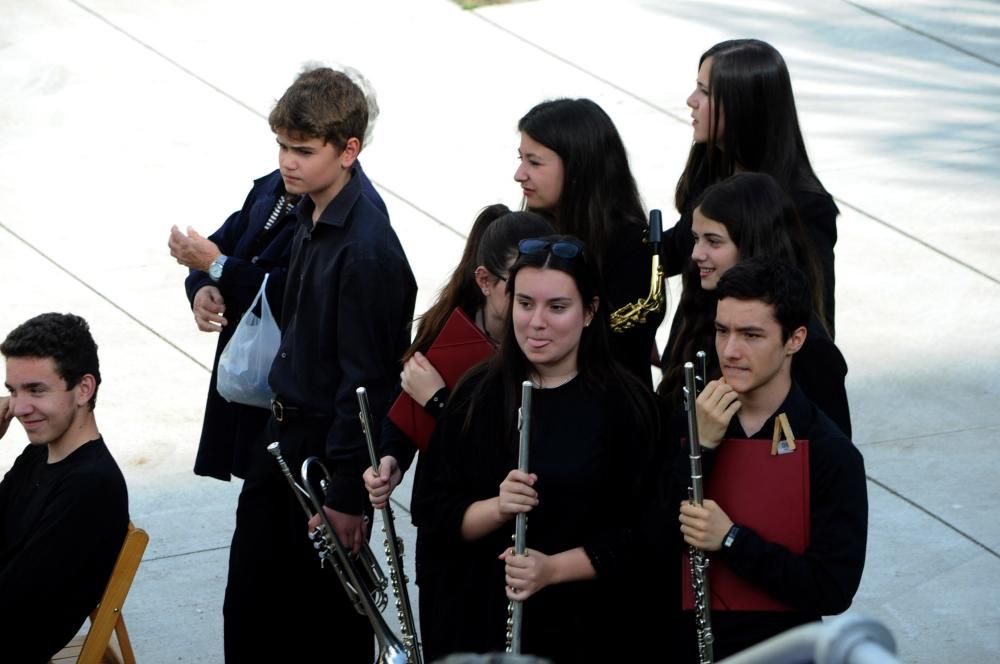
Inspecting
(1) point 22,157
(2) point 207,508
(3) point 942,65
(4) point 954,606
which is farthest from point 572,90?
(4) point 954,606

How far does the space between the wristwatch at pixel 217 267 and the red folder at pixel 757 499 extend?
164cm

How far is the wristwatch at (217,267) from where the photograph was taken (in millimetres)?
4395

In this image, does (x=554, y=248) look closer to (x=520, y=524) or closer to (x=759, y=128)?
(x=520, y=524)

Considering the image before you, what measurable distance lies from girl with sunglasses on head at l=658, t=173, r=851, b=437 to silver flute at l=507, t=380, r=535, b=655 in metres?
0.48

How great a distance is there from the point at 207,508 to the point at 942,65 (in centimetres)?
612

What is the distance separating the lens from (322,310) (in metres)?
4.06

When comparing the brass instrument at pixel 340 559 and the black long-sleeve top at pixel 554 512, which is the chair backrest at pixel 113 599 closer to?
the brass instrument at pixel 340 559

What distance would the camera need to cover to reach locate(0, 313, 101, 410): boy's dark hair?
159 inches

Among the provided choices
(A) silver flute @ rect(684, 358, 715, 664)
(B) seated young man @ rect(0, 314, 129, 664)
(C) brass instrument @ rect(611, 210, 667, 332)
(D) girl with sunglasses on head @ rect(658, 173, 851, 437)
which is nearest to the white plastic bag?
(B) seated young man @ rect(0, 314, 129, 664)

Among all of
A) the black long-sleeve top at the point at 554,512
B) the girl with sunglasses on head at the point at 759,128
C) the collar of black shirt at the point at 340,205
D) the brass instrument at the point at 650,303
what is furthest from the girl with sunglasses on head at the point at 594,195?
the black long-sleeve top at the point at 554,512

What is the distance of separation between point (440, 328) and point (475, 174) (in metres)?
4.52

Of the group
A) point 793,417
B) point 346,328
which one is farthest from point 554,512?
point 346,328

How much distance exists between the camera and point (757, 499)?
3.34 metres

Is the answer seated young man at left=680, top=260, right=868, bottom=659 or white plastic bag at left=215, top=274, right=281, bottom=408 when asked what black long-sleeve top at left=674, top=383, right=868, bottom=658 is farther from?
white plastic bag at left=215, top=274, right=281, bottom=408
